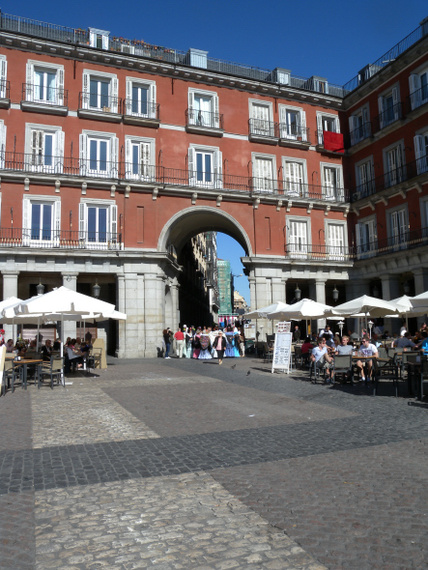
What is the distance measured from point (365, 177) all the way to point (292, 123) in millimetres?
5962

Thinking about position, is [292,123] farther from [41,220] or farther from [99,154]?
[41,220]

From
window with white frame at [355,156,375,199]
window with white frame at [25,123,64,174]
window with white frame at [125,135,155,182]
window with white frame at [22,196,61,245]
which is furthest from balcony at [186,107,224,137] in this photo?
window with white frame at [355,156,375,199]

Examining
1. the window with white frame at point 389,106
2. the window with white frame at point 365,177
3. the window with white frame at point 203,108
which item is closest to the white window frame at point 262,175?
the window with white frame at point 203,108

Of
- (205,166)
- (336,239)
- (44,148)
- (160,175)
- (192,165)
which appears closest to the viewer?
(44,148)

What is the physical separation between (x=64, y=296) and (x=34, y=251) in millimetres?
10346

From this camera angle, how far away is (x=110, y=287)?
95.4ft

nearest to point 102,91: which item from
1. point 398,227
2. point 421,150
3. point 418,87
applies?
point 418,87

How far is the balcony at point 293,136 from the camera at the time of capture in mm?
29406

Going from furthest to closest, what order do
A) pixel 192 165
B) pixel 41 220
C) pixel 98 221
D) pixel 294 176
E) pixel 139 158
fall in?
A: pixel 294 176, pixel 192 165, pixel 139 158, pixel 98 221, pixel 41 220

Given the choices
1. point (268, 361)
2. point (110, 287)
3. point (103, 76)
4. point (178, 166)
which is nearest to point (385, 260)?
point (268, 361)

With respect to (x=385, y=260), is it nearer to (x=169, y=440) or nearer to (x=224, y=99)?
(x=224, y=99)

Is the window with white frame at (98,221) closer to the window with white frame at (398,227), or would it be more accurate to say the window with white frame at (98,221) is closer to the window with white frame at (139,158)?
the window with white frame at (139,158)

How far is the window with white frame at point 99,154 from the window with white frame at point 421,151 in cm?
1671

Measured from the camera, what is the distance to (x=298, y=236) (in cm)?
2931
